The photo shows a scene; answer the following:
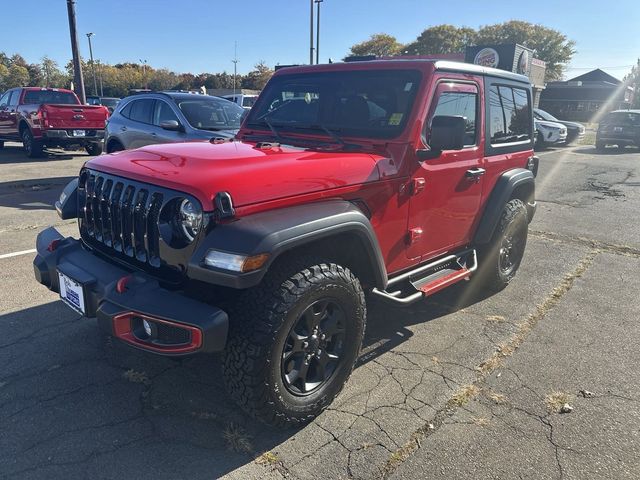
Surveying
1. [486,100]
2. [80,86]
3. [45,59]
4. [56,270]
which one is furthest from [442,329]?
[45,59]

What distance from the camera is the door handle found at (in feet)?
12.6

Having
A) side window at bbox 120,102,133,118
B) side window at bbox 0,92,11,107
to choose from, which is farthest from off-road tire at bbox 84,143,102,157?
side window at bbox 120,102,133,118

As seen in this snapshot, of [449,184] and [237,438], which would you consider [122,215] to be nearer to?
[237,438]

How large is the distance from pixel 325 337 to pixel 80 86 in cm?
1684

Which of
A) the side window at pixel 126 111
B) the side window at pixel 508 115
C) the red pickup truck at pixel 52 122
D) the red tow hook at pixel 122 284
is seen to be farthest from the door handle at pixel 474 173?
the red pickup truck at pixel 52 122

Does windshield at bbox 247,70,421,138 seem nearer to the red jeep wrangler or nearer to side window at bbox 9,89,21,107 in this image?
the red jeep wrangler

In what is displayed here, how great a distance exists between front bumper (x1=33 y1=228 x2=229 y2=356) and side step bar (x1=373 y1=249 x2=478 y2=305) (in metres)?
1.28

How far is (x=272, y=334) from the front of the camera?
239cm

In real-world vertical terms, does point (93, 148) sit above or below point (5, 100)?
below

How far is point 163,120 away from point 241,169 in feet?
20.5

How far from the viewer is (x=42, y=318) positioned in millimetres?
3869

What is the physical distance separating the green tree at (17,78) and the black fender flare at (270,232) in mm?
66831

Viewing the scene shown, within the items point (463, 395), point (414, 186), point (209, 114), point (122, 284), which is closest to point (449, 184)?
point (414, 186)

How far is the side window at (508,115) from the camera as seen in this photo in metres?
4.20
